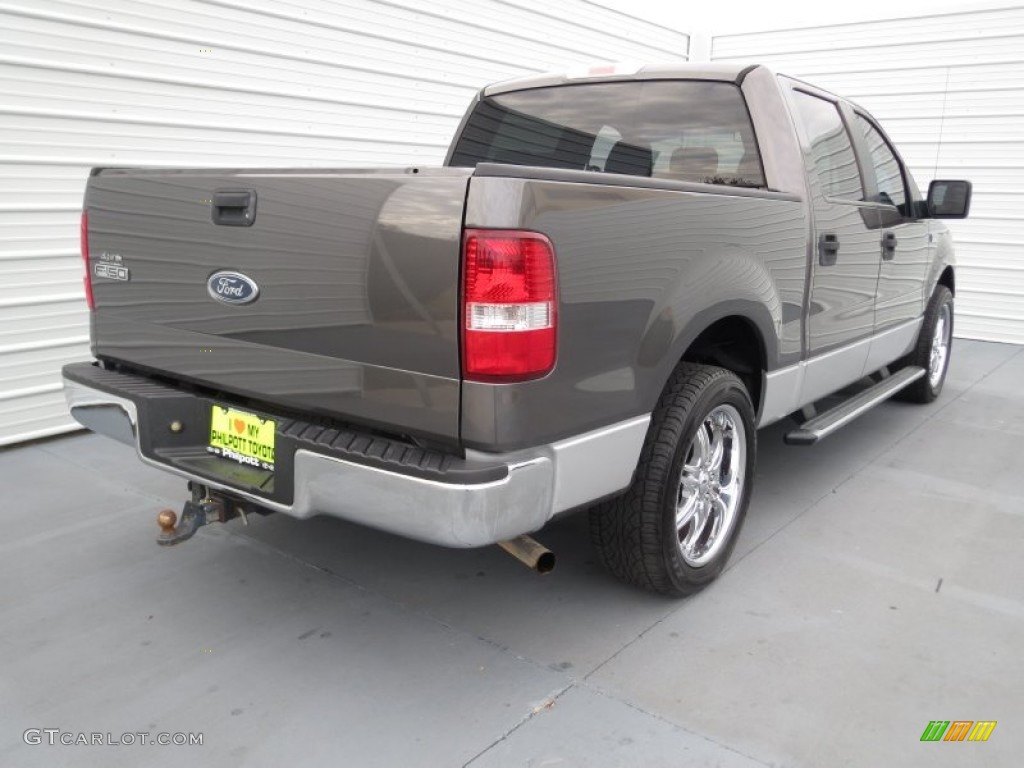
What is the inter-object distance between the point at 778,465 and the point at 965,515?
36.7 inches

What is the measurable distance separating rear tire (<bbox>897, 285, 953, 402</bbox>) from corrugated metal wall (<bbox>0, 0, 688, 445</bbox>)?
4.07m

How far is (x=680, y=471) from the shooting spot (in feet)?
8.70

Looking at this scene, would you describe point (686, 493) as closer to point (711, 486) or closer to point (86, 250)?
point (711, 486)

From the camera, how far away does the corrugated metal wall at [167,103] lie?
4.37m

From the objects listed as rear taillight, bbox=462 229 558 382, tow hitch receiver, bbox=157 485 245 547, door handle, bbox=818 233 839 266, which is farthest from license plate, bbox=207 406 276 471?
door handle, bbox=818 233 839 266

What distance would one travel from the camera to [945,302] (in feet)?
18.2

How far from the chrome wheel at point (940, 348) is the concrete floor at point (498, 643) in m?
1.91

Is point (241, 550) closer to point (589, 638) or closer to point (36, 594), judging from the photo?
point (36, 594)

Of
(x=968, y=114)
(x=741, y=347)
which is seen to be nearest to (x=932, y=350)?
(x=741, y=347)

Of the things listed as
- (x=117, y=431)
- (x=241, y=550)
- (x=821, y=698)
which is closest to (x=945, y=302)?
(x=821, y=698)

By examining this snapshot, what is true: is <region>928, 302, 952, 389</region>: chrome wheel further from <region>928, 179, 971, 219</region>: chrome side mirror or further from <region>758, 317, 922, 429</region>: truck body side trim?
<region>928, 179, 971, 219</region>: chrome side mirror

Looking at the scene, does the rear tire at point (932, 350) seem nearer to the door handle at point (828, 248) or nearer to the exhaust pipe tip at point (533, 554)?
the door handle at point (828, 248)

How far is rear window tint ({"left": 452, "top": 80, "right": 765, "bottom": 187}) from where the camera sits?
3.30 meters

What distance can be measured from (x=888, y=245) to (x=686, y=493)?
218 cm
